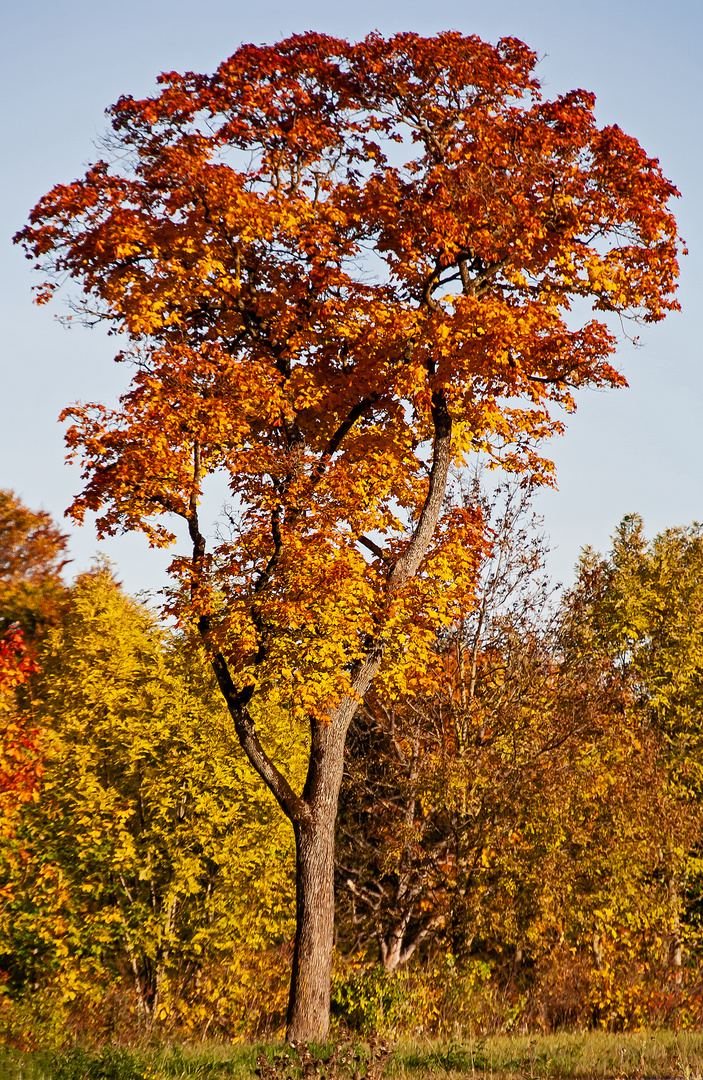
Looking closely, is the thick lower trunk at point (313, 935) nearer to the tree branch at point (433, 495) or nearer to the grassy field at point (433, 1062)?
the grassy field at point (433, 1062)

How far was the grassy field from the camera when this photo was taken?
7.65m

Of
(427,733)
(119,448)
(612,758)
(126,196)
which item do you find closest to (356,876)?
(427,733)

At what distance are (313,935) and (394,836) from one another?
754 centimetres

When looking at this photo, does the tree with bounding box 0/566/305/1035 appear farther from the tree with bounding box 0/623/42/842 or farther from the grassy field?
the grassy field

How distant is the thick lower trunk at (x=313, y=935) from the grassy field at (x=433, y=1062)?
173 cm

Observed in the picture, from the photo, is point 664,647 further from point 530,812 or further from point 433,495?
point 433,495

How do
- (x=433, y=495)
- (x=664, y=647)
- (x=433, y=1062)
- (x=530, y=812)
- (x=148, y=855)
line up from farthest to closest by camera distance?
(x=664, y=647) < (x=148, y=855) < (x=530, y=812) < (x=433, y=495) < (x=433, y=1062)

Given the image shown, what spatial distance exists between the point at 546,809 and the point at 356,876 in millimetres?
6955

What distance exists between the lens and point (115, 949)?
2089 centimetres

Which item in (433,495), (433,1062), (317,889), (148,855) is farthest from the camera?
(148,855)

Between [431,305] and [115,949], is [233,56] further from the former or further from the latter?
[115,949]

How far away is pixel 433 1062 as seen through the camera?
844 cm

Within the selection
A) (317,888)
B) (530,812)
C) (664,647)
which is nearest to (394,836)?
(530,812)

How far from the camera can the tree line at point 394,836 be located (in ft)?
57.8
